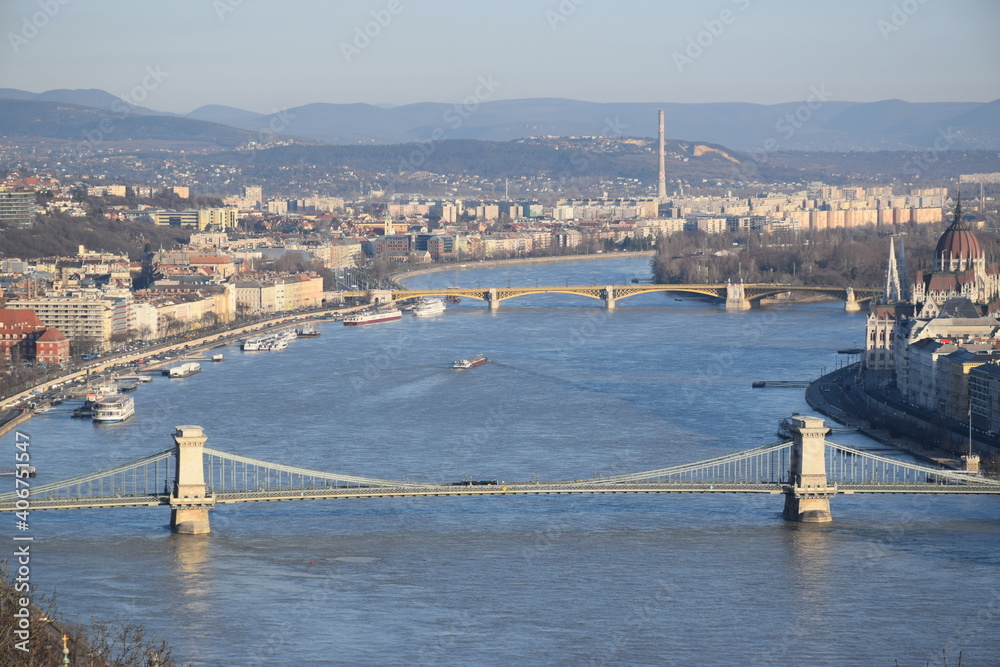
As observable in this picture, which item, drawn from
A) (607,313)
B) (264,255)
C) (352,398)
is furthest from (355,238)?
(352,398)

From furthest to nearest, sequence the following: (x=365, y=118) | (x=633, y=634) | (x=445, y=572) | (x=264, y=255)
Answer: (x=365, y=118) < (x=264, y=255) < (x=445, y=572) < (x=633, y=634)

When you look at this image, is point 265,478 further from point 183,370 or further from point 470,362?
point 470,362

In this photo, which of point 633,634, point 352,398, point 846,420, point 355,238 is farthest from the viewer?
point 355,238

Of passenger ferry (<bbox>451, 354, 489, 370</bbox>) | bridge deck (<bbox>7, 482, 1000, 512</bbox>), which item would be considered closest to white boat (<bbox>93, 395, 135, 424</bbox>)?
bridge deck (<bbox>7, 482, 1000, 512</bbox>)

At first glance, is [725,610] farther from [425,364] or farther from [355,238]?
[355,238]

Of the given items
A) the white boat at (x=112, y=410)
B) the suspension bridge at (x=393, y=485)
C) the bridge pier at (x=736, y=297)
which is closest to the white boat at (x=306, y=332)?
the bridge pier at (x=736, y=297)
